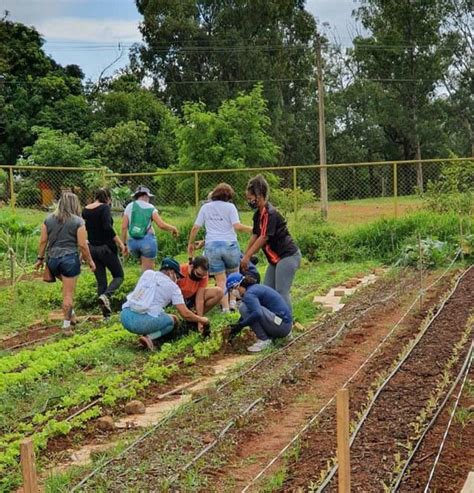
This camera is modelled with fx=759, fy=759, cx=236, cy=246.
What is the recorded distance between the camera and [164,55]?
43656 millimetres

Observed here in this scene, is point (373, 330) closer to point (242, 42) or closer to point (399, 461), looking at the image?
point (399, 461)

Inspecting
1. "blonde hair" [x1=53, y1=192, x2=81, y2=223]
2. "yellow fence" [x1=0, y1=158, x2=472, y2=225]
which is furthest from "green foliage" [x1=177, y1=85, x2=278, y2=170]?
"blonde hair" [x1=53, y1=192, x2=81, y2=223]

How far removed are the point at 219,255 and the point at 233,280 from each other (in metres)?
0.37

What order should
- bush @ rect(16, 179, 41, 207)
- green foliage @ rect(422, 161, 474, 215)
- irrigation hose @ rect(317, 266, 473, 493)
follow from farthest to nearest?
bush @ rect(16, 179, 41, 207) → green foliage @ rect(422, 161, 474, 215) → irrigation hose @ rect(317, 266, 473, 493)

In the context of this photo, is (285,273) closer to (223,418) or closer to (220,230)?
(220,230)

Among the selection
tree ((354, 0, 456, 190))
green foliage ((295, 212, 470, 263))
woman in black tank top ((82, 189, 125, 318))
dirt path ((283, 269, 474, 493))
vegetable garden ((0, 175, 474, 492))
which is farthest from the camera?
tree ((354, 0, 456, 190))

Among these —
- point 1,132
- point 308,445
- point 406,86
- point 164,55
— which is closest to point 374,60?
point 406,86

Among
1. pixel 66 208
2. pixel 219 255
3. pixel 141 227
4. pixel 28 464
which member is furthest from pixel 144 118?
pixel 28 464

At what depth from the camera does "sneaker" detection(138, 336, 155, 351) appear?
7.83 m

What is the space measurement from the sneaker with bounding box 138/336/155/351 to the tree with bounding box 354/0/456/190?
3948 cm

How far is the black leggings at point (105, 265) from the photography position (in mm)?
9727

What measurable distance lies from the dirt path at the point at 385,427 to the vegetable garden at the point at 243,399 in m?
0.01

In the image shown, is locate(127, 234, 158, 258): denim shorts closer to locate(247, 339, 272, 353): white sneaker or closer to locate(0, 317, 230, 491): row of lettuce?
locate(0, 317, 230, 491): row of lettuce

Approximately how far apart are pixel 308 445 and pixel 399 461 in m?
0.68
